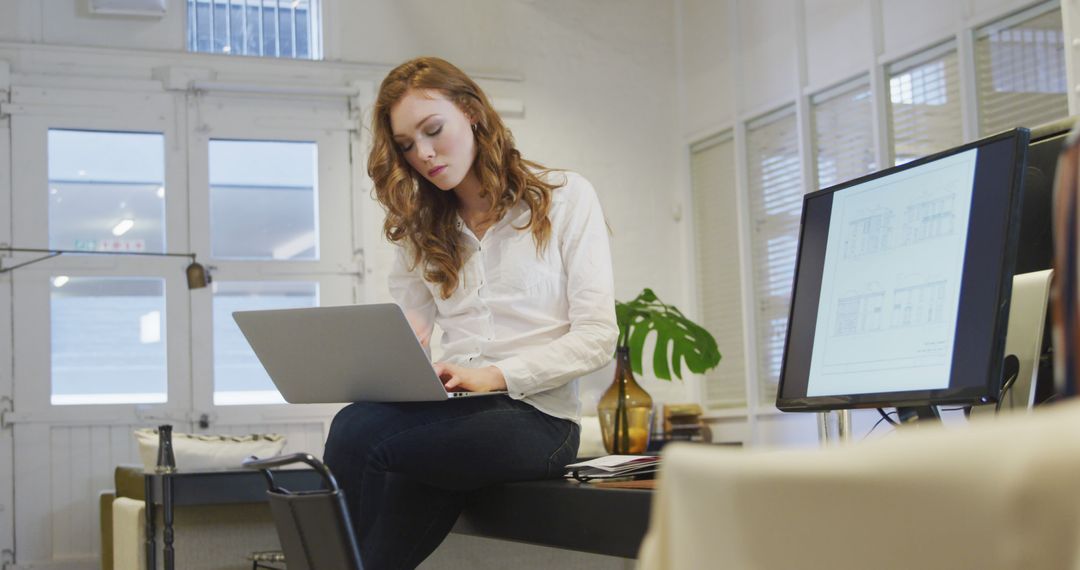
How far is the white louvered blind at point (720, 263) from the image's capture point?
639 cm

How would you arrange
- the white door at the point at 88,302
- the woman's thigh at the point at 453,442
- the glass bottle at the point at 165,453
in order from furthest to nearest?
1. the white door at the point at 88,302
2. the glass bottle at the point at 165,453
3. the woman's thigh at the point at 453,442

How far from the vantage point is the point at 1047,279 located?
4.44ft

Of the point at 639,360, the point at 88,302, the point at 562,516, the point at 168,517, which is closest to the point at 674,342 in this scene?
the point at 639,360

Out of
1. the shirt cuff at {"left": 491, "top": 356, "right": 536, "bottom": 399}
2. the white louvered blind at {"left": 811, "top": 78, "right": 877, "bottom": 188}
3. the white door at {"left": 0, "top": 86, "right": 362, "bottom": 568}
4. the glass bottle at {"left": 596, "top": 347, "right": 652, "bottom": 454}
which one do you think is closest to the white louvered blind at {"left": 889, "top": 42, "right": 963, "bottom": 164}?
the white louvered blind at {"left": 811, "top": 78, "right": 877, "bottom": 188}

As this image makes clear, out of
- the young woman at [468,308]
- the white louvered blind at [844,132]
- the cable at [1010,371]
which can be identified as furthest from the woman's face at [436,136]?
the white louvered blind at [844,132]

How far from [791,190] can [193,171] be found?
9.87ft

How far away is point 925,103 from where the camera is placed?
5074 millimetres

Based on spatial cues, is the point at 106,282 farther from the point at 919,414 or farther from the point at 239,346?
the point at 919,414

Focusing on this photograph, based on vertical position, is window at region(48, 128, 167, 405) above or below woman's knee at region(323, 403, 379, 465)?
above

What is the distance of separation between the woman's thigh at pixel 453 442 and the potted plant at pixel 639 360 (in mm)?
1803

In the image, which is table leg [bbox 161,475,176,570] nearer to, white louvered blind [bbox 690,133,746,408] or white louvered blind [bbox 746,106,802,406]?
white louvered blind [bbox 746,106,802,406]

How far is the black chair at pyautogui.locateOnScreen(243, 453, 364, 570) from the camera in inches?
62.2

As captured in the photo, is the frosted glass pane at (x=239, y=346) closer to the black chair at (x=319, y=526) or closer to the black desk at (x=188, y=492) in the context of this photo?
the black desk at (x=188, y=492)

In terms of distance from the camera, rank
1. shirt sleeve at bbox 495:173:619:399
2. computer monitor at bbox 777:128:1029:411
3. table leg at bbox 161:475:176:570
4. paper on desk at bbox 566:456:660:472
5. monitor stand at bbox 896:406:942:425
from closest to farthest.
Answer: computer monitor at bbox 777:128:1029:411, monitor stand at bbox 896:406:942:425, paper on desk at bbox 566:456:660:472, shirt sleeve at bbox 495:173:619:399, table leg at bbox 161:475:176:570
